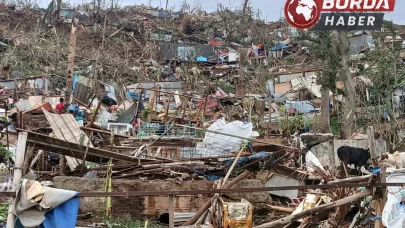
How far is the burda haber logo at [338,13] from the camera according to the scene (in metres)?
12.9

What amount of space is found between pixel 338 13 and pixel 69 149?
28.8 feet

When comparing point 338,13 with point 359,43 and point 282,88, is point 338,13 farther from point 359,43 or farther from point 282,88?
point 359,43

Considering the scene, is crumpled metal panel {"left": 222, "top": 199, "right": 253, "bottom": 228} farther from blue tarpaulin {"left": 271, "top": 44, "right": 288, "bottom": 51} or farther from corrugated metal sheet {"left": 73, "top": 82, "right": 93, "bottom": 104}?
blue tarpaulin {"left": 271, "top": 44, "right": 288, "bottom": 51}

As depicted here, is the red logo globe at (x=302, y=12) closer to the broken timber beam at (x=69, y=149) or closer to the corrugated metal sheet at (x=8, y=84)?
the broken timber beam at (x=69, y=149)

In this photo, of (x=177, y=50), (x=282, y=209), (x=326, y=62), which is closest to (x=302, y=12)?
(x=326, y=62)

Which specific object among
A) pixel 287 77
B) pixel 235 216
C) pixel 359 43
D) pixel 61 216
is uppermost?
pixel 359 43

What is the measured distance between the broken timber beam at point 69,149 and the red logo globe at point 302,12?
638 centimetres

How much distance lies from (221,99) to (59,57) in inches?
317

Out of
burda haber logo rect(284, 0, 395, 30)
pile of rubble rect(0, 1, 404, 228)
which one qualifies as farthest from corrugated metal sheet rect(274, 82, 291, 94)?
burda haber logo rect(284, 0, 395, 30)

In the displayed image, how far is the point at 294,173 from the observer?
9.27m

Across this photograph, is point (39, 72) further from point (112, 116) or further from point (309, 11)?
point (309, 11)

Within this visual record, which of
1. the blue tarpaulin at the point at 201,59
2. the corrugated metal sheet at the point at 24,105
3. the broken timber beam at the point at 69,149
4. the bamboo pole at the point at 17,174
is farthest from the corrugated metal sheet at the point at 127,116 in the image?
the blue tarpaulin at the point at 201,59

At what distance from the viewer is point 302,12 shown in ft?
42.8

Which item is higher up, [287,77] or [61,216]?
[287,77]
